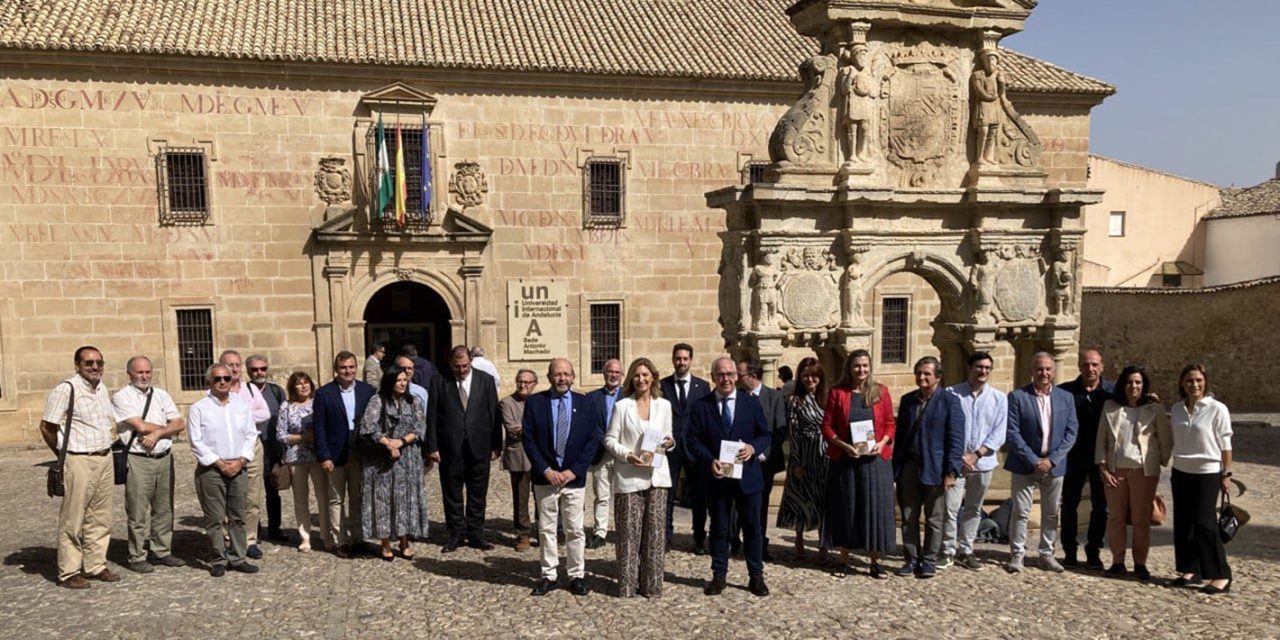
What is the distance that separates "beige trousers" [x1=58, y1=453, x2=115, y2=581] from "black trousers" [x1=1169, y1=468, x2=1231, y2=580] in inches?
310

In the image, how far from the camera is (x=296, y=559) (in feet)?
22.4

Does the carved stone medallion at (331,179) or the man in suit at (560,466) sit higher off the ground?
the carved stone medallion at (331,179)

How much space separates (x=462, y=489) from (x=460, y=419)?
23.7 inches

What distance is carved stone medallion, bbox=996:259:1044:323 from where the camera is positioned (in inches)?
345

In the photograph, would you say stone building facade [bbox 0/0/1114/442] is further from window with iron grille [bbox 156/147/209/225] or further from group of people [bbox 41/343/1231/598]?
group of people [bbox 41/343/1231/598]

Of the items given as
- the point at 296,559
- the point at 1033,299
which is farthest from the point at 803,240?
the point at 296,559

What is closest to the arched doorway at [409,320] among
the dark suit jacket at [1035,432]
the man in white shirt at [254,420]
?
the man in white shirt at [254,420]

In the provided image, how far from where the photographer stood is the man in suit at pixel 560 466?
5.94 metres

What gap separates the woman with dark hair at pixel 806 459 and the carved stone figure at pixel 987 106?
359cm

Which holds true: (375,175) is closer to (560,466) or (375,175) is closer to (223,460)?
(223,460)

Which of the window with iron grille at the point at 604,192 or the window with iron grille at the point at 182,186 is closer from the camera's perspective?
the window with iron grille at the point at 182,186

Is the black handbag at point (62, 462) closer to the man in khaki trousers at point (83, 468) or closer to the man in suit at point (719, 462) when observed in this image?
the man in khaki trousers at point (83, 468)

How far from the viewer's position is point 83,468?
6105mm

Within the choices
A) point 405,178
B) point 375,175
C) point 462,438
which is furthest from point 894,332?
point 462,438
